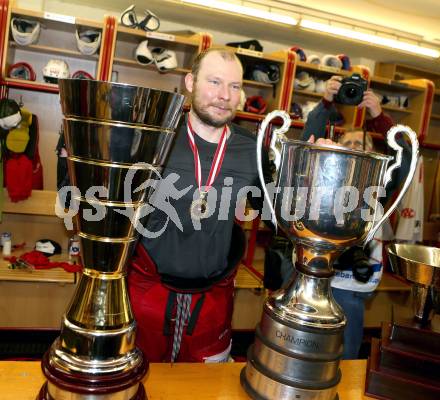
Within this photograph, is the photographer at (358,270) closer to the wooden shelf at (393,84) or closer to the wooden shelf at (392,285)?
the wooden shelf at (392,285)

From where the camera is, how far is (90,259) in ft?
2.38

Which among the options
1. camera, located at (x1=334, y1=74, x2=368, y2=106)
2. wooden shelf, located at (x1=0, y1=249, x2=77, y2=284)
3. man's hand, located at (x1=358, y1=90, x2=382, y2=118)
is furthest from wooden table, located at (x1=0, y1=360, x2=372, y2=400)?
wooden shelf, located at (x1=0, y1=249, x2=77, y2=284)

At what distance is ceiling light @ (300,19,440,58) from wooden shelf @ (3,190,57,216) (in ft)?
8.49

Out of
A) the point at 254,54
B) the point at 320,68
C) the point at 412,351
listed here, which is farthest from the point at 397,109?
the point at 412,351

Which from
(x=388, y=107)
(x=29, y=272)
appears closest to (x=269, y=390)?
(x=29, y=272)

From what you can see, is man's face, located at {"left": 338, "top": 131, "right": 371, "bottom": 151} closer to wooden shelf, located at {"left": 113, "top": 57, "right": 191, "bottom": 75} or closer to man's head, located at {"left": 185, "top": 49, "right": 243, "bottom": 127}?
man's head, located at {"left": 185, "top": 49, "right": 243, "bottom": 127}

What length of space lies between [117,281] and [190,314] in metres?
0.73

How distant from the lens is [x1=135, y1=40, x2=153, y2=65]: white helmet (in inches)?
139

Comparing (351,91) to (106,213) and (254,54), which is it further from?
(254,54)

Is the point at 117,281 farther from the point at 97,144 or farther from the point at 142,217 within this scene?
the point at 97,144

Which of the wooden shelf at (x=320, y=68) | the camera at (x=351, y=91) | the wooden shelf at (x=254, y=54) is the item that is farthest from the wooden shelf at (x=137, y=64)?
the camera at (x=351, y=91)

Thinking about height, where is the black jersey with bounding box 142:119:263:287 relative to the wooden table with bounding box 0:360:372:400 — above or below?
above

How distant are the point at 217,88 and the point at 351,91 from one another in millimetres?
547

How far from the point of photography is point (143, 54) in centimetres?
353
